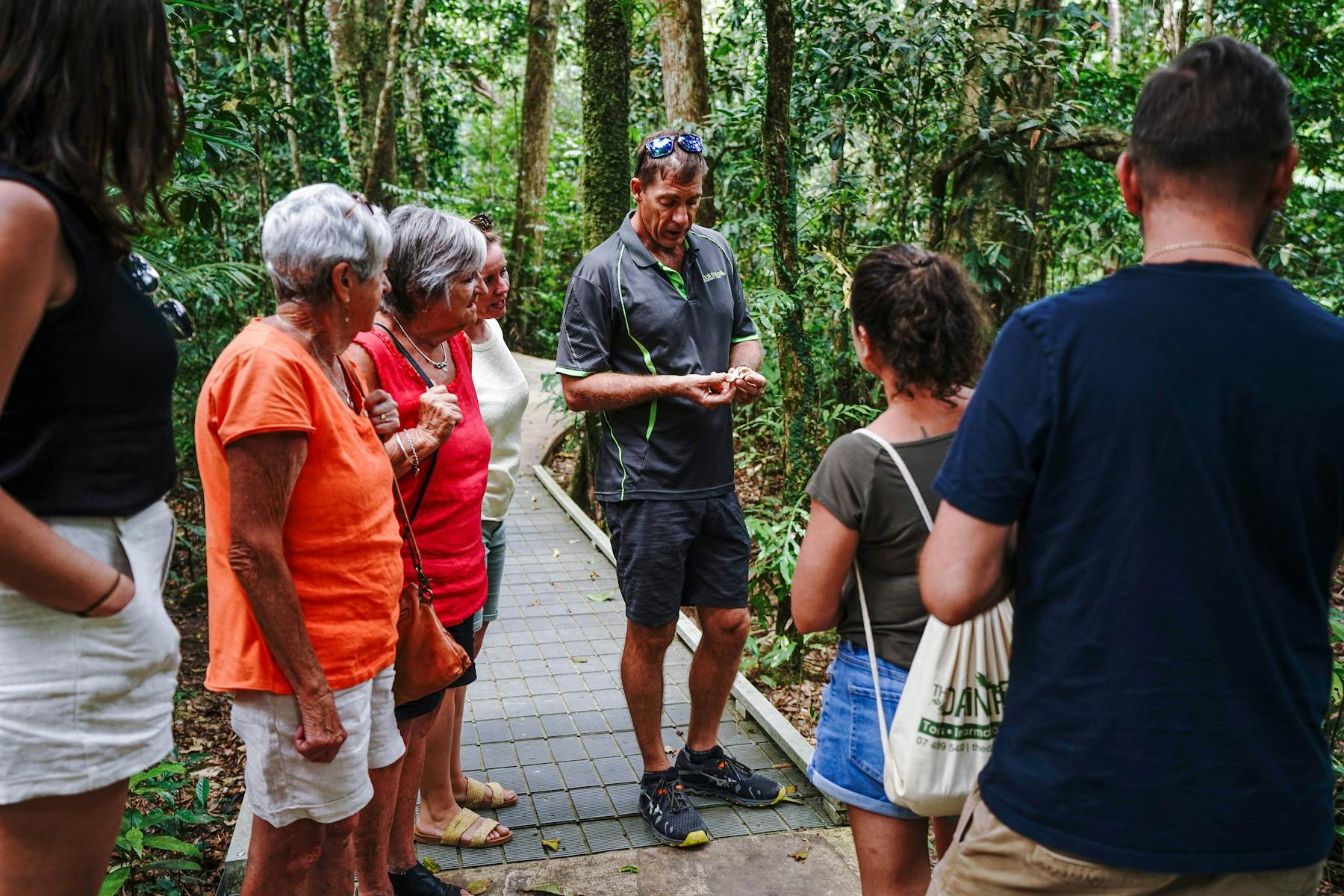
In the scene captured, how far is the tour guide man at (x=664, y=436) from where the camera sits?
12.4 ft

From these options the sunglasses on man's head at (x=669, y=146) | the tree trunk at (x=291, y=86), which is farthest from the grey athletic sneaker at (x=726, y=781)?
the tree trunk at (x=291, y=86)

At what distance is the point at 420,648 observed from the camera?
279 centimetres

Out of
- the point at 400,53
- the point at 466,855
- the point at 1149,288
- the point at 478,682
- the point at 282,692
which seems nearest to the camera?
the point at 1149,288

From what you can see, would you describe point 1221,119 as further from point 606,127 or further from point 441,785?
point 606,127

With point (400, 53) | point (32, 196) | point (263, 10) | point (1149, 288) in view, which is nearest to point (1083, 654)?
point (1149, 288)

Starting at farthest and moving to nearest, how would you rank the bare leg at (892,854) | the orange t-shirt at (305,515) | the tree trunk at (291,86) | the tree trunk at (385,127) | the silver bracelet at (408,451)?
the tree trunk at (385,127)
the tree trunk at (291,86)
the silver bracelet at (408,451)
the bare leg at (892,854)
the orange t-shirt at (305,515)

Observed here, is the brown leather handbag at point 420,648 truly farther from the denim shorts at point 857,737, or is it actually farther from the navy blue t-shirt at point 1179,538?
the navy blue t-shirt at point 1179,538

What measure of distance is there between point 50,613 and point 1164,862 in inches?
71.4

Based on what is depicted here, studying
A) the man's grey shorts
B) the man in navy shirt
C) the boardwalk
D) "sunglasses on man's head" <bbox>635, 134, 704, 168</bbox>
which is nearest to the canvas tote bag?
the man in navy shirt

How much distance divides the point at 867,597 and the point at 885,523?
209mm

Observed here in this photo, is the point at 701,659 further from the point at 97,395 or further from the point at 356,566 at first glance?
the point at 97,395

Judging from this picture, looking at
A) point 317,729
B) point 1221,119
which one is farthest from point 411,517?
point 1221,119

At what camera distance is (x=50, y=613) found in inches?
68.3

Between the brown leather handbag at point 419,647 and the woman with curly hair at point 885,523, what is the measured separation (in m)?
1.03
